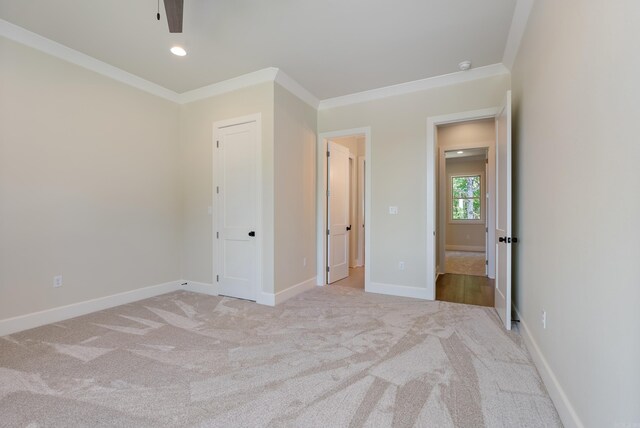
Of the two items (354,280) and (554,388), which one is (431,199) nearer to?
(354,280)

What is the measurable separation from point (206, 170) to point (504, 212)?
3.80 m

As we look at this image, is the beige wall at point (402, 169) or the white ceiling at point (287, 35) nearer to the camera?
the white ceiling at point (287, 35)

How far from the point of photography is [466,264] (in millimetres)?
6742

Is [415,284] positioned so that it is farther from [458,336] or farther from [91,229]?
[91,229]

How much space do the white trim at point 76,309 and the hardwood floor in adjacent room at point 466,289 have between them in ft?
12.8

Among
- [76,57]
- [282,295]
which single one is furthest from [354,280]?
[76,57]

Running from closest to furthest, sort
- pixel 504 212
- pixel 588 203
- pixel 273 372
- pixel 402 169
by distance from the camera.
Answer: pixel 588 203 < pixel 273 372 < pixel 504 212 < pixel 402 169

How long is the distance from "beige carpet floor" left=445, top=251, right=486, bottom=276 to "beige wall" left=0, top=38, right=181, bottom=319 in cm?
532

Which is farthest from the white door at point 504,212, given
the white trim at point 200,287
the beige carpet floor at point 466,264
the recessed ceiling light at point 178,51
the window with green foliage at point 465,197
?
the window with green foliage at point 465,197

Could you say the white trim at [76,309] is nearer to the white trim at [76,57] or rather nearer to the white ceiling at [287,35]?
the white trim at [76,57]

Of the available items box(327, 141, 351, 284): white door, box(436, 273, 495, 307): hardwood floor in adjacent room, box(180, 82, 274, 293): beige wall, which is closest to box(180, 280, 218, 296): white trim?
box(180, 82, 274, 293): beige wall

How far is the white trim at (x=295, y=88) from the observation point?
147 inches

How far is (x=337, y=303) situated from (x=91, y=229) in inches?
120

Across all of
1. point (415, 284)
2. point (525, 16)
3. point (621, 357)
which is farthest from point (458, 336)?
point (525, 16)
